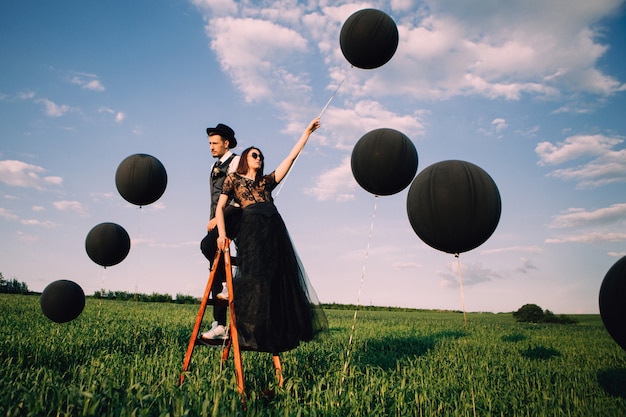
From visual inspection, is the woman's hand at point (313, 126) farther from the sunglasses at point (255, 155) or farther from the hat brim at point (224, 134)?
the hat brim at point (224, 134)

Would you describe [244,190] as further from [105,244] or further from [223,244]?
[105,244]

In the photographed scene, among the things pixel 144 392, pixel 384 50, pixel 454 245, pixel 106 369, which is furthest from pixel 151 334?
pixel 384 50

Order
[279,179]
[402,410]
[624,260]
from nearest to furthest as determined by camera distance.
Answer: [402,410], [624,260], [279,179]

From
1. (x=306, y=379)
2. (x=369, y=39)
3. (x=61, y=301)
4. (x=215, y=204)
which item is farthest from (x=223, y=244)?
(x=61, y=301)

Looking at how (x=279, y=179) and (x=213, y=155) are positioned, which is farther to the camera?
(x=213, y=155)

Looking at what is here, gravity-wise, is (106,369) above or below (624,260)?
below

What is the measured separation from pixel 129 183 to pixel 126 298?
23.3m

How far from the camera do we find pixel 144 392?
3.41m

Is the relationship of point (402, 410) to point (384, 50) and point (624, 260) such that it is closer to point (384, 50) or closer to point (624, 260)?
point (624, 260)

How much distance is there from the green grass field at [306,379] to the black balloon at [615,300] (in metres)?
0.95

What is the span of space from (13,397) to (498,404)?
4.59 meters

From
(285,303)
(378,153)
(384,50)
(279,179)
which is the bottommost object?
(285,303)

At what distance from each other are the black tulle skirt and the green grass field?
0.43 metres

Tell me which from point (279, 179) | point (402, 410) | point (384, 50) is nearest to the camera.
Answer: point (402, 410)
